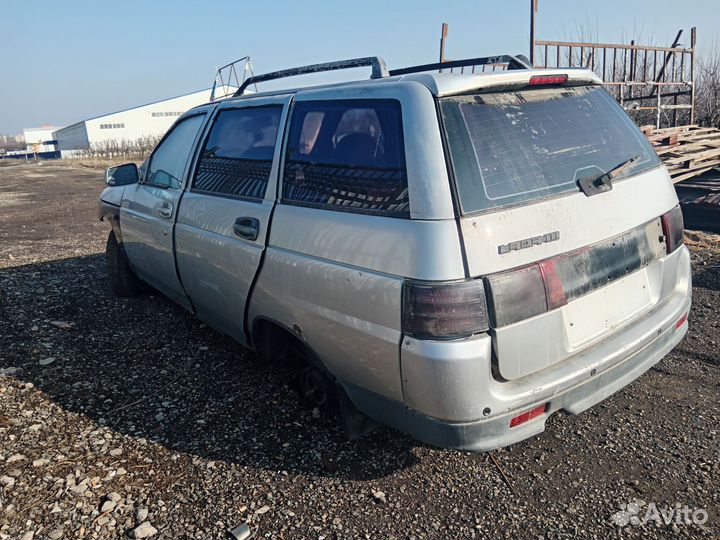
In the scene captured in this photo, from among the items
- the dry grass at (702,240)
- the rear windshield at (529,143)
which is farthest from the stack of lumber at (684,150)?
the rear windshield at (529,143)

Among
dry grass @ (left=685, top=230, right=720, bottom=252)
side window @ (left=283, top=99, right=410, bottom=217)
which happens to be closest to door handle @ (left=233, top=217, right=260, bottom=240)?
side window @ (left=283, top=99, right=410, bottom=217)

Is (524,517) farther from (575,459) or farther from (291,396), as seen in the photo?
(291,396)

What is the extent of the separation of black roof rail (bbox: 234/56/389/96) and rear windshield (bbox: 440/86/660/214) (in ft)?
2.73

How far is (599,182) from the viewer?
2.52 metres

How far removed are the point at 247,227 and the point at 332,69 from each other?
1.24m

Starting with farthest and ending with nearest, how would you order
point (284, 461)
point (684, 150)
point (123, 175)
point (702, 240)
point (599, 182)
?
point (684, 150) → point (702, 240) → point (123, 175) → point (284, 461) → point (599, 182)

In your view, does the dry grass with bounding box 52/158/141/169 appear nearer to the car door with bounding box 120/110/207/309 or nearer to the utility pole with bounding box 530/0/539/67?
the utility pole with bounding box 530/0/539/67

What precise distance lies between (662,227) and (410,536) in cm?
200

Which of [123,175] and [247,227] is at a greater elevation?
[123,175]

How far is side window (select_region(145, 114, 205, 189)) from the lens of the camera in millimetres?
3972

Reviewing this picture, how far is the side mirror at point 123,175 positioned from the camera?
477cm
